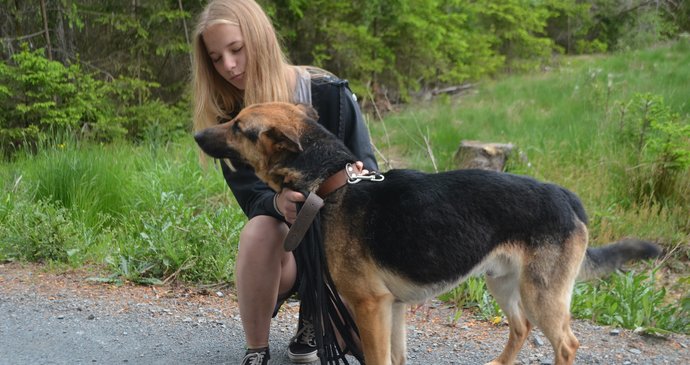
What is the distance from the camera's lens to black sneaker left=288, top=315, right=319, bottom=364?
4066 millimetres

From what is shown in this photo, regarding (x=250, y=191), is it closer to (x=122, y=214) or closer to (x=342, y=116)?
(x=342, y=116)

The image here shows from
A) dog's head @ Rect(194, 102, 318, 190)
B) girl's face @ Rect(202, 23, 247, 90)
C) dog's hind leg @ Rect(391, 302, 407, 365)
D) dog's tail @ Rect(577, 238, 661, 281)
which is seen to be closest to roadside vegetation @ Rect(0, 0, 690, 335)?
dog's tail @ Rect(577, 238, 661, 281)

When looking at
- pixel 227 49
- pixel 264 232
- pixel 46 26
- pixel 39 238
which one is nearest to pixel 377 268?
pixel 264 232

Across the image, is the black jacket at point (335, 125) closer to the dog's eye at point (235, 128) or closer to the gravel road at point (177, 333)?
the dog's eye at point (235, 128)

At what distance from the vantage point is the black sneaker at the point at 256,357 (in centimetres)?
376

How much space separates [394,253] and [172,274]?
100 inches

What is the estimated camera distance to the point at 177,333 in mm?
4391

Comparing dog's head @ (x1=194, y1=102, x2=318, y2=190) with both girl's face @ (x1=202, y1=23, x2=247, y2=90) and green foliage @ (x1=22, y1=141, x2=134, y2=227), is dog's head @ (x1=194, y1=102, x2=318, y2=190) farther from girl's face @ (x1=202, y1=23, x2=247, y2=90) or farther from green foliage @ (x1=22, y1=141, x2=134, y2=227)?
green foliage @ (x1=22, y1=141, x2=134, y2=227)

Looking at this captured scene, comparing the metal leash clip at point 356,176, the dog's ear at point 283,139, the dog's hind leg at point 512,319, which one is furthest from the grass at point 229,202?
the dog's ear at point 283,139

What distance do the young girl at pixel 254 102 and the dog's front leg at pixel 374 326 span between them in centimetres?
60

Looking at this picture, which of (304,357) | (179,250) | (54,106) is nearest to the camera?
(304,357)

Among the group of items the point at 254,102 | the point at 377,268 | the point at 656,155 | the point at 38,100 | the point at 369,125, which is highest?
the point at 254,102

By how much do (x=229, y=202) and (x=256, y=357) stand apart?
323 centimetres

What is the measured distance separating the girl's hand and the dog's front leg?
55 centimetres
